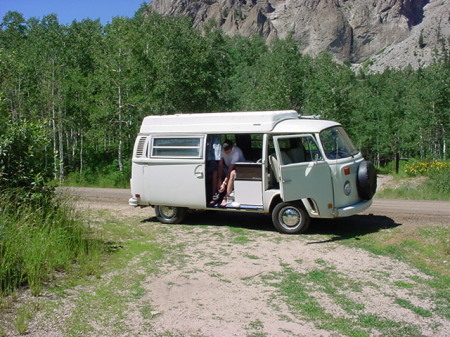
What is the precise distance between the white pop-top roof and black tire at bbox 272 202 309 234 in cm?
171

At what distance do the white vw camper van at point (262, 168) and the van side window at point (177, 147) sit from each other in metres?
0.02

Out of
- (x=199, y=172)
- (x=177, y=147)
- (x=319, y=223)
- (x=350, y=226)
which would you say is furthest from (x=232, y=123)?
(x=350, y=226)

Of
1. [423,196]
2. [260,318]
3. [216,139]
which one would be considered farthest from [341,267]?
[423,196]

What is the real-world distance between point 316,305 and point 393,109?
3977 cm

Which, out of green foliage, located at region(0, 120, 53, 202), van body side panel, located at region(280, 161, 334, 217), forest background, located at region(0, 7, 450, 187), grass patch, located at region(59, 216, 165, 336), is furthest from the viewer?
forest background, located at region(0, 7, 450, 187)

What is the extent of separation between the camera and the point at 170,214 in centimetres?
1271

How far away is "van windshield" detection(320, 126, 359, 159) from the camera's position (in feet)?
34.7

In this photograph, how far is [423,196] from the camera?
17266mm

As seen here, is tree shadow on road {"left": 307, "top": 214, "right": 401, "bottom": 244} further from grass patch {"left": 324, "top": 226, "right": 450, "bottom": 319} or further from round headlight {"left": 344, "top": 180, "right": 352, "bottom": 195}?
round headlight {"left": 344, "top": 180, "right": 352, "bottom": 195}

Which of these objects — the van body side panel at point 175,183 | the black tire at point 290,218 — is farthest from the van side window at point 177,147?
the black tire at point 290,218

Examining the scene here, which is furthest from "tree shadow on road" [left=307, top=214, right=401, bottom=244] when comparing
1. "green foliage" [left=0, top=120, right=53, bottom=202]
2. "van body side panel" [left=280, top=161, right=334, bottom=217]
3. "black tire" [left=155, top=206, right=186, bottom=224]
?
"green foliage" [left=0, top=120, right=53, bottom=202]

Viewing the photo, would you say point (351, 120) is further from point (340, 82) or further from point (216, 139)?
point (216, 139)

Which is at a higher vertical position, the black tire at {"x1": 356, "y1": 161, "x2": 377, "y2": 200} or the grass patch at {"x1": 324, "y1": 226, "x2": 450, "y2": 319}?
the black tire at {"x1": 356, "y1": 161, "x2": 377, "y2": 200}

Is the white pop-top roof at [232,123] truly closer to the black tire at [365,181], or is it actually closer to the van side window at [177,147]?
the van side window at [177,147]
